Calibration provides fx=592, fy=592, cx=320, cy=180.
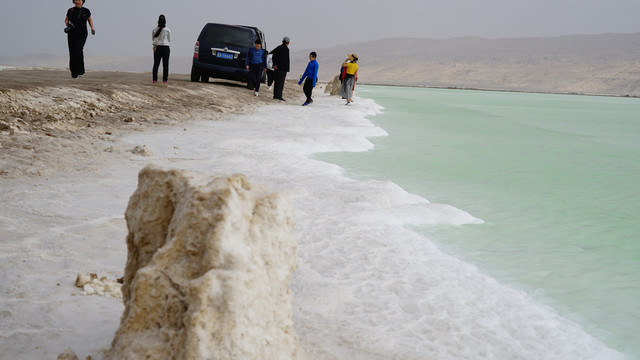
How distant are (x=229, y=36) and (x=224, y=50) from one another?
29.7 inches

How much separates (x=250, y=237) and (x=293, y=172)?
16.5 feet

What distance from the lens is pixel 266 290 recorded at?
237cm

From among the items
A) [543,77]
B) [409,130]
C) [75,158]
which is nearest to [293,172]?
[75,158]

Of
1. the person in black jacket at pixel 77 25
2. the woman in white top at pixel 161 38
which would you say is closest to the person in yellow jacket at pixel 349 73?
the woman in white top at pixel 161 38

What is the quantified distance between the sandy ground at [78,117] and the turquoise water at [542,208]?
351cm

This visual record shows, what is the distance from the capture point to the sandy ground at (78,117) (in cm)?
669

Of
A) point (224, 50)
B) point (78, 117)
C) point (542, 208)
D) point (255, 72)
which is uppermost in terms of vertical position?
point (224, 50)

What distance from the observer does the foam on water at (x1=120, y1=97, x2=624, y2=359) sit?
3.22m

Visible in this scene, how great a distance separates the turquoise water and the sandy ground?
351 cm

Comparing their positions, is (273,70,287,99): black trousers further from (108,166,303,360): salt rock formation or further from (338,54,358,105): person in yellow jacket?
(108,166,303,360): salt rock formation

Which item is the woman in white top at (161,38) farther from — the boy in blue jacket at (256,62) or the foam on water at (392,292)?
the foam on water at (392,292)

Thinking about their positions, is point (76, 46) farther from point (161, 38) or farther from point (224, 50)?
point (224, 50)

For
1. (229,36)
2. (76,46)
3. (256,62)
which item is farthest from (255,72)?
(76,46)

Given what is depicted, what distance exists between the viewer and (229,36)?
18297 millimetres
